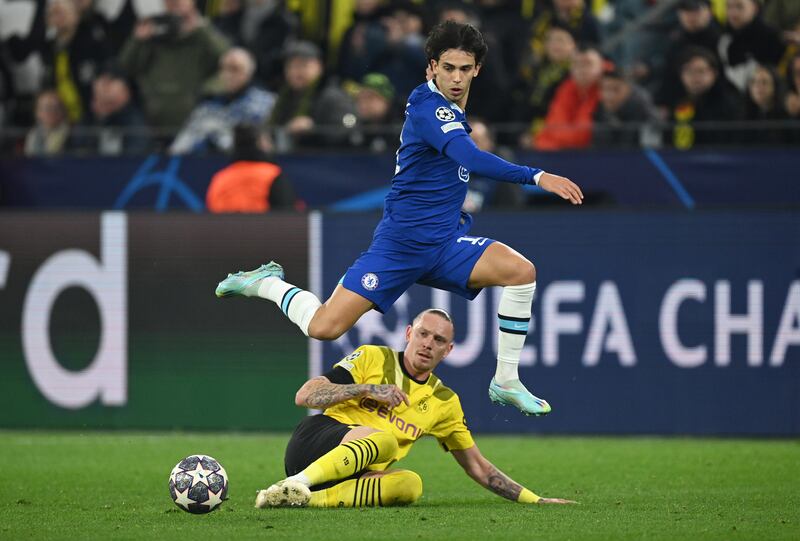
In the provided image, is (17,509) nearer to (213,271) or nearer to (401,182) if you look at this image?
(401,182)

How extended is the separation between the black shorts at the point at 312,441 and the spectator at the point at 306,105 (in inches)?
229

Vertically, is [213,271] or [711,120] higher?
[711,120]

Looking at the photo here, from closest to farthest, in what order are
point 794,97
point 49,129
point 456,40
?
1. point 456,40
2. point 794,97
3. point 49,129

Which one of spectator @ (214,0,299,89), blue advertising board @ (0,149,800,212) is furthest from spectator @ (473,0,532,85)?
spectator @ (214,0,299,89)

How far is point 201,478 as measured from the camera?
316 inches

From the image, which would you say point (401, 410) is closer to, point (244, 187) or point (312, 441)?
point (312, 441)

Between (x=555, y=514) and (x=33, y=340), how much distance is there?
6927mm

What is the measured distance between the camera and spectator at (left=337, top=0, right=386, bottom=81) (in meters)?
15.4

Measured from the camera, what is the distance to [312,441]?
8.43 meters

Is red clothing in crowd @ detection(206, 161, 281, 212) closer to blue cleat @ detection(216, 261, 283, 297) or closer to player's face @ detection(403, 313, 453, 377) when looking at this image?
blue cleat @ detection(216, 261, 283, 297)

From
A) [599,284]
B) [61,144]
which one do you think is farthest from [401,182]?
[61,144]

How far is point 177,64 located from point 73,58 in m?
1.70

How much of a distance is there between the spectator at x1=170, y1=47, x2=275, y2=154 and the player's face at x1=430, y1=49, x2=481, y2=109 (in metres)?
6.96

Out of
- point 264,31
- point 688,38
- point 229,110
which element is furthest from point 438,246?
point 264,31
